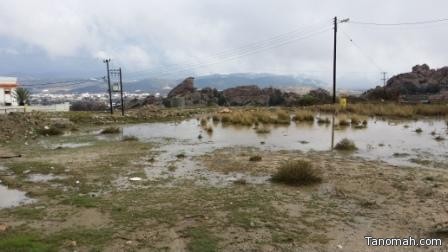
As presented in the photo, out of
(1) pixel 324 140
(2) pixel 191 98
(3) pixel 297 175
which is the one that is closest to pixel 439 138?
(1) pixel 324 140

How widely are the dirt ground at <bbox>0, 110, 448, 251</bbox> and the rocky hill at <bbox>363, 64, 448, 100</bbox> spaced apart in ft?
162

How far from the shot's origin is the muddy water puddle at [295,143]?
48.2 feet

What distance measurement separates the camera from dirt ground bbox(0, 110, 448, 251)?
755 centimetres

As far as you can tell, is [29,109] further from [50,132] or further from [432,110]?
[432,110]

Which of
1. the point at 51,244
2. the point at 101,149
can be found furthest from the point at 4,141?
the point at 51,244

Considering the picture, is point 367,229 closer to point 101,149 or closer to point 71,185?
point 71,185

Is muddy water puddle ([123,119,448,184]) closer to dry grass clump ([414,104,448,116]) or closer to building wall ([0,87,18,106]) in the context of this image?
dry grass clump ([414,104,448,116])

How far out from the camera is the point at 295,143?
21.5m

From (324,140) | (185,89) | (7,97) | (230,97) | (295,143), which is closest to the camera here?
(295,143)

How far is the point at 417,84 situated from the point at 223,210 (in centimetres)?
6776

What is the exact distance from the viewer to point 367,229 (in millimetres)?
8148

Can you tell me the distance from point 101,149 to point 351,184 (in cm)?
1233

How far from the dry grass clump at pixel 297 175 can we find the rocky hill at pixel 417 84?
163ft

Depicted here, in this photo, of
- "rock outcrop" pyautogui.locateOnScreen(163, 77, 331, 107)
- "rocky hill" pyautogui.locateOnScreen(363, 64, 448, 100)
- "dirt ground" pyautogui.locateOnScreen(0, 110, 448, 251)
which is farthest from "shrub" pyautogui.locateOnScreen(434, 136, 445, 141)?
"rock outcrop" pyautogui.locateOnScreen(163, 77, 331, 107)
